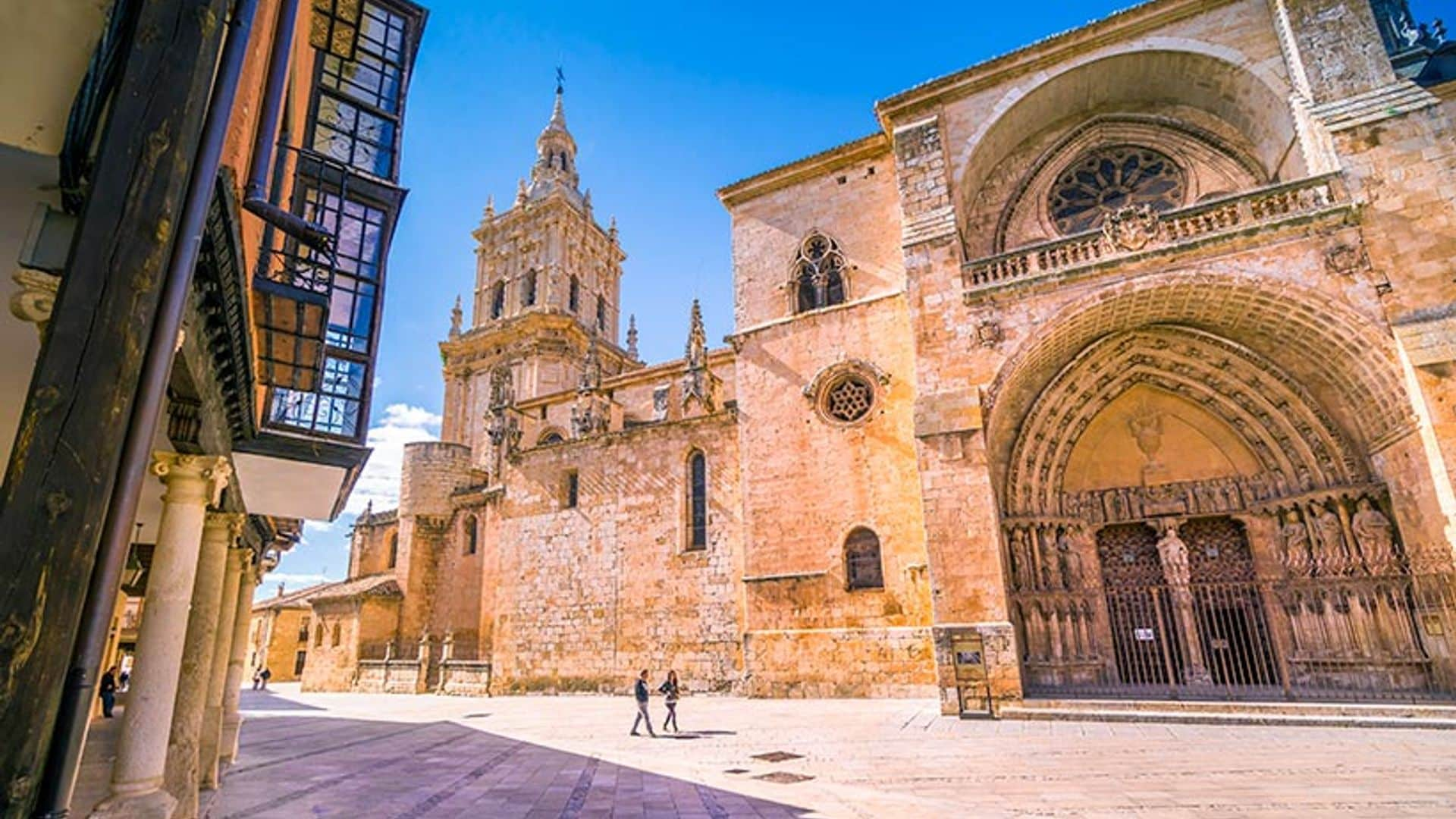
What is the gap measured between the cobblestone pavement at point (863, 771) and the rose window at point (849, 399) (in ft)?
19.5

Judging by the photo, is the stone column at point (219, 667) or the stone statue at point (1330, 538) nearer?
the stone column at point (219, 667)

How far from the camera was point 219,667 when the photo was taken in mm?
7168

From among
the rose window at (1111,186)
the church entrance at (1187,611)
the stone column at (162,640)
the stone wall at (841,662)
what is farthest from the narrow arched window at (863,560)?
the stone column at (162,640)

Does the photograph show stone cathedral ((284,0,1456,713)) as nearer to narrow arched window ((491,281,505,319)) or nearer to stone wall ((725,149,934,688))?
stone wall ((725,149,934,688))

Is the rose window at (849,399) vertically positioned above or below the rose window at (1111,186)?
below

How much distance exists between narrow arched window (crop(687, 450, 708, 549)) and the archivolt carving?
8411 millimetres

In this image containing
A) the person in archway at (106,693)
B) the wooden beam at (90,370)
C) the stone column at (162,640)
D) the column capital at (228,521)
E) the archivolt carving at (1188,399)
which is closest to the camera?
the wooden beam at (90,370)

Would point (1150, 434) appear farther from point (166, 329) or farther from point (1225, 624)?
point (166, 329)

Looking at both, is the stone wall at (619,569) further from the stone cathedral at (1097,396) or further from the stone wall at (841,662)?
the stone wall at (841,662)

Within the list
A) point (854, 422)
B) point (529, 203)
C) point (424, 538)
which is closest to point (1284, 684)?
point (854, 422)

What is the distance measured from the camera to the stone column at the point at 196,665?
17.0ft

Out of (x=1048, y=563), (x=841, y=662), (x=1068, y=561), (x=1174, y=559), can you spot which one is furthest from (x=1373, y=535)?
(x=841, y=662)

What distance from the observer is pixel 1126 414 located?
1239 centimetres

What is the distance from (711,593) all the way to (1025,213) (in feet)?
37.8
